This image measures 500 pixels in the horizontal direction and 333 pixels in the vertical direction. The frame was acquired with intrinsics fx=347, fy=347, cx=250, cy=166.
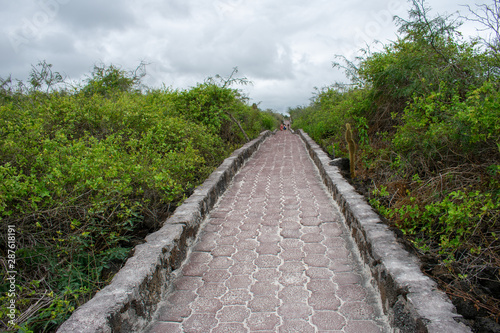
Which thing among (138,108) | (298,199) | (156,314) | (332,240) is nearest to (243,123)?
(138,108)

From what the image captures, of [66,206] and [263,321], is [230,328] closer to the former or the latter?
[263,321]

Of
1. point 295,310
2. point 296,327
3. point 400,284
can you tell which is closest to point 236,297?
point 295,310

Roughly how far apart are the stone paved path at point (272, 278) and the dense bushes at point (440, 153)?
0.74 m

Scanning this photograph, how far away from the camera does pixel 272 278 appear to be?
11.0 feet

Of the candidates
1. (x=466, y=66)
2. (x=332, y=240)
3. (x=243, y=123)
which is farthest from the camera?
(x=243, y=123)

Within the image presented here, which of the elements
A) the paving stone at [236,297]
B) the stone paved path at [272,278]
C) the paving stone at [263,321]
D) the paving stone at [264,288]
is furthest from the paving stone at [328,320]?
the paving stone at [236,297]

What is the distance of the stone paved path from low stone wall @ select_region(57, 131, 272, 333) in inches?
6.0

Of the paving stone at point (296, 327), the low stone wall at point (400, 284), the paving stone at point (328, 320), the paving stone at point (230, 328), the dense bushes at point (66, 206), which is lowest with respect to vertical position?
the paving stone at point (328, 320)

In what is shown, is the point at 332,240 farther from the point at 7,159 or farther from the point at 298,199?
the point at 7,159

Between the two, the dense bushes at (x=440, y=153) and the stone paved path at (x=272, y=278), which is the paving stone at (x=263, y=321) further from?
Result: the dense bushes at (x=440, y=153)

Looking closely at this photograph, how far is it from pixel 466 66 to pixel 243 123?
12110 millimetres

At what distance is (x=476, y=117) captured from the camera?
151 inches

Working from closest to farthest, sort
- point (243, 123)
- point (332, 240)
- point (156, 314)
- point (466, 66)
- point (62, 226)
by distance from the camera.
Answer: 1. point (156, 314)
2. point (62, 226)
3. point (332, 240)
4. point (466, 66)
5. point (243, 123)

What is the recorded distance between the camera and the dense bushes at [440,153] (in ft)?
10.1
